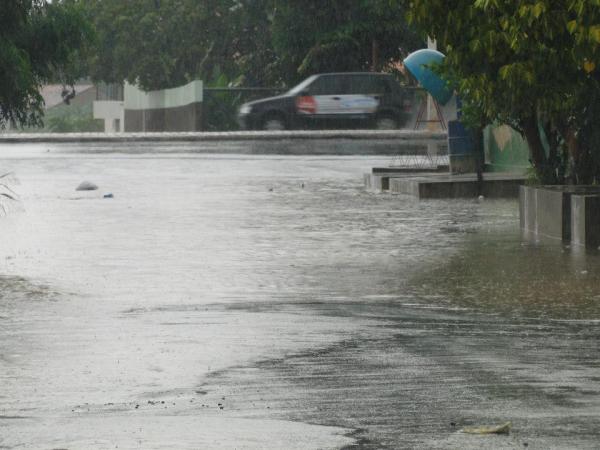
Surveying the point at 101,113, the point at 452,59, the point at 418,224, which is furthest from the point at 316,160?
the point at 101,113

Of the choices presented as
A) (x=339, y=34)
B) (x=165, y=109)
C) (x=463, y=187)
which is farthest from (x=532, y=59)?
(x=165, y=109)

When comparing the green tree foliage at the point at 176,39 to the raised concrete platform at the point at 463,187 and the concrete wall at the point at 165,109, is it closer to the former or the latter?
the concrete wall at the point at 165,109

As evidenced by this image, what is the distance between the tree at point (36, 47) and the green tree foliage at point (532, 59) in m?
6.88

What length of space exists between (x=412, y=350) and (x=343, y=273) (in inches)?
164

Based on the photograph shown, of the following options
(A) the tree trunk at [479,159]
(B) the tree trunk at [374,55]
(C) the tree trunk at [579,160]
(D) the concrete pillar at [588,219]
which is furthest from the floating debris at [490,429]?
(B) the tree trunk at [374,55]

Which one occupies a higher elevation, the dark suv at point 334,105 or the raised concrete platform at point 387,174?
the dark suv at point 334,105

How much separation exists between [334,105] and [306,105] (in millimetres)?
909

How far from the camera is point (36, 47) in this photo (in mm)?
26594

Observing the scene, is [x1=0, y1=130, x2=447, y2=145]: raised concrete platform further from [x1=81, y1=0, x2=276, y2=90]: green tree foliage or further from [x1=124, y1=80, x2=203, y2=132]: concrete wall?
[x1=81, y1=0, x2=276, y2=90]: green tree foliage

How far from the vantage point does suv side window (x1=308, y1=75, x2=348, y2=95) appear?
5138 cm

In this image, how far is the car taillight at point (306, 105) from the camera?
51562mm

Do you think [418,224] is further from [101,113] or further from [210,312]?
[101,113]

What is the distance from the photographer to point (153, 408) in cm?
786

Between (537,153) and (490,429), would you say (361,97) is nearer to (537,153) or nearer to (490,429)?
(537,153)
